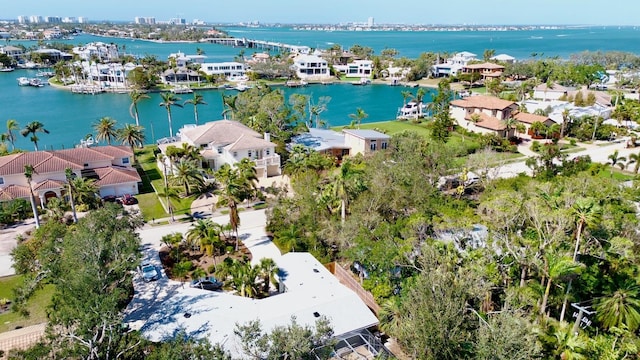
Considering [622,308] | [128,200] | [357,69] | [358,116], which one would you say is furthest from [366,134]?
[357,69]

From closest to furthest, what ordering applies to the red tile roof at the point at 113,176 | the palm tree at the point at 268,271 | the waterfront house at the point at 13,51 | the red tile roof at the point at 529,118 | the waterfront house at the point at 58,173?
1. the palm tree at the point at 268,271
2. the waterfront house at the point at 58,173
3. the red tile roof at the point at 113,176
4. the red tile roof at the point at 529,118
5. the waterfront house at the point at 13,51

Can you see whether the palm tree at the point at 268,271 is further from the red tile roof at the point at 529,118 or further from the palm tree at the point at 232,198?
the red tile roof at the point at 529,118

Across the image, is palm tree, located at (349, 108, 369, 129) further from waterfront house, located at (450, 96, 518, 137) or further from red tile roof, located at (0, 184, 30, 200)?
red tile roof, located at (0, 184, 30, 200)

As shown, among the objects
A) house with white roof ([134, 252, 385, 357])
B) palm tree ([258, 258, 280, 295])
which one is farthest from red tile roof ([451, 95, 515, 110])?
palm tree ([258, 258, 280, 295])

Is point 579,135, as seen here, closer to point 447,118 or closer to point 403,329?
point 447,118

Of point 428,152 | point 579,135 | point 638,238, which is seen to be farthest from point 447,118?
point 638,238

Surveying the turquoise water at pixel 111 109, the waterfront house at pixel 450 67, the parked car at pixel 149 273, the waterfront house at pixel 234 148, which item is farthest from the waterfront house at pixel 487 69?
the parked car at pixel 149 273
